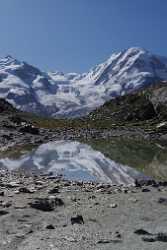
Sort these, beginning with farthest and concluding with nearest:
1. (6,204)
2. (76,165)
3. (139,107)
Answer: (139,107) → (76,165) → (6,204)

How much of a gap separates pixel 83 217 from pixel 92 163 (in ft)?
91.7

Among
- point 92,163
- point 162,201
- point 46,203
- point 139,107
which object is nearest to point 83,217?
point 46,203

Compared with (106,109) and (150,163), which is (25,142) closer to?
(150,163)

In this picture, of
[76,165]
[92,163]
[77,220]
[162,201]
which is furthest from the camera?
[92,163]

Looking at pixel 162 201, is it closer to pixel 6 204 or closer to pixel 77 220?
pixel 77 220

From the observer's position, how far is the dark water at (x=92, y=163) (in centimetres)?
3488

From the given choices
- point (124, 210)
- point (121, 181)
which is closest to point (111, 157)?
point (121, 181)

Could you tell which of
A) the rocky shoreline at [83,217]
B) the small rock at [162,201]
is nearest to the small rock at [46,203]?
the rocky shoreline at [83,217]

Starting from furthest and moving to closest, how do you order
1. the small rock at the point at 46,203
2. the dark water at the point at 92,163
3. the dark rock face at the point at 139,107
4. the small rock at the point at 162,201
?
1. the dark rock face at the point at 139,107
2. the dark water at the point at 92,163
3. the small rock at the point at 162,201
4. the small rock at the point at 46,203

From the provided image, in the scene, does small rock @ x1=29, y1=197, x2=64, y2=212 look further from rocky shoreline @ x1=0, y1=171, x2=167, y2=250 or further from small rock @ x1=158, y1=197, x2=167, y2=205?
small rock @ x1=158, y1=197, x2=167, y2=205

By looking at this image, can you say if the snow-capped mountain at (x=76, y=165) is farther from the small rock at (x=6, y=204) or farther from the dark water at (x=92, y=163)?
the small rock at (x=6, y=204)

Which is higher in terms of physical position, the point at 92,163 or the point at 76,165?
the point at 92,163

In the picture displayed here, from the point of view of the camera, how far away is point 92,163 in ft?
147

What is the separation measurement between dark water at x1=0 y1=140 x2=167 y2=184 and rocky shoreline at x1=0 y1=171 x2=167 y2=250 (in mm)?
9150
